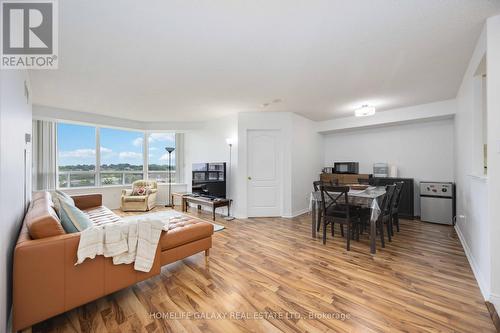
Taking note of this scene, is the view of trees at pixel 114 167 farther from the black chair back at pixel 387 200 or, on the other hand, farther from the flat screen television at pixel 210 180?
the black chair back at pixel 387 200

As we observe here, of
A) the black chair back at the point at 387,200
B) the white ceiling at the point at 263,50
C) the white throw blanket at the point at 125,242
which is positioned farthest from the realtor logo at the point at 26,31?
the black chair back at the point at 387,200

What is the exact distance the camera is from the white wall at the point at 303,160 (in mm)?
5113

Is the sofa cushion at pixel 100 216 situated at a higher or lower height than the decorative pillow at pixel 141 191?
lower

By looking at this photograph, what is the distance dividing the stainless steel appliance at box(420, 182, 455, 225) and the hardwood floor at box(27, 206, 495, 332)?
1.42 m

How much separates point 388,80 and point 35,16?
13.9 ft

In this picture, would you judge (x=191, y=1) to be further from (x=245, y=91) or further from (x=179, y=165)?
(x=179, y=165)

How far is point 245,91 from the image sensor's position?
11.7ft

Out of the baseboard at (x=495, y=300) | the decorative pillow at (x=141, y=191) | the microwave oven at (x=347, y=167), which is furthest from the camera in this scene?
the decorative pillow at (x=141, y=191)

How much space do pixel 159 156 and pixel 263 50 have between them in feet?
18.3

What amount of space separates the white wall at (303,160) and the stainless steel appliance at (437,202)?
8.19 feet

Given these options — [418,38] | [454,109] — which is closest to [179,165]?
[418,38]

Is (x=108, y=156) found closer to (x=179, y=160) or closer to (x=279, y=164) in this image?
(x=179, y=160)

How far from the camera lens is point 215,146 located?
5754 mm

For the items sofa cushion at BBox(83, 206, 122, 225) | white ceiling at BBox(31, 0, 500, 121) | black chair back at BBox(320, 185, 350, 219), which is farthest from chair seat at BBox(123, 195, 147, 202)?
black chair back at BBox(320, 185, 350, 219)
